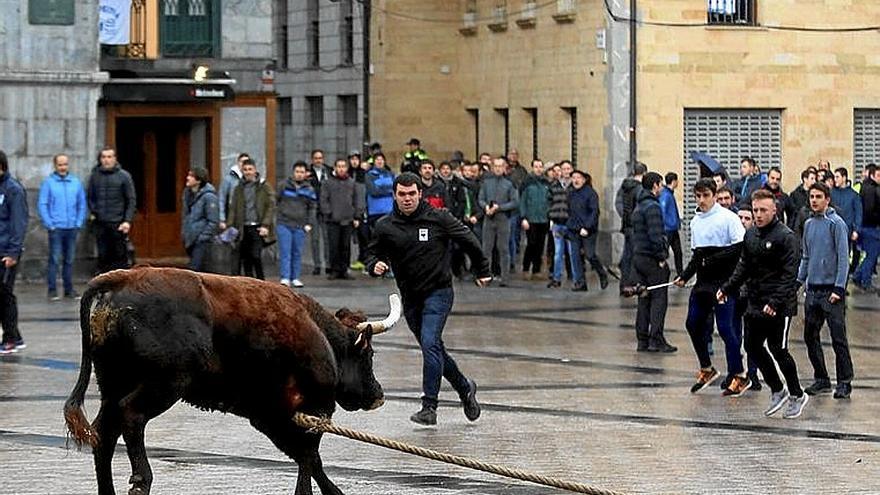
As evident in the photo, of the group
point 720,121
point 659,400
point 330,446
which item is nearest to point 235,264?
point 720,121

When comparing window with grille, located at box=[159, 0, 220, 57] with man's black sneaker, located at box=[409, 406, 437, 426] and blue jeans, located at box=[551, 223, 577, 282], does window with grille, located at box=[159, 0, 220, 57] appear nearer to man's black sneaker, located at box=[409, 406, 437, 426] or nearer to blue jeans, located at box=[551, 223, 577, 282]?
blue jeans, located at box=[551, 223, 577, 282]

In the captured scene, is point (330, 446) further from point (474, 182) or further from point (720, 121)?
point (720, 121)

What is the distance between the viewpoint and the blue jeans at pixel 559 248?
28.2 metres

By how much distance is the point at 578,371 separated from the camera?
18297mm

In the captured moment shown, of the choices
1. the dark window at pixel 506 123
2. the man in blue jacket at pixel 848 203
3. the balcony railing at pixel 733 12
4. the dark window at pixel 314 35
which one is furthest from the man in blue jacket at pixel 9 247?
the dark window at pixel 314 35

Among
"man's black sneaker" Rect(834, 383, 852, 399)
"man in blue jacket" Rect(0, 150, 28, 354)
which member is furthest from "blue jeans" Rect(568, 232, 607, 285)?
"man's black sneaker" Rect(834, 383, 852, 399)

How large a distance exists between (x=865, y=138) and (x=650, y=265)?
1574cm

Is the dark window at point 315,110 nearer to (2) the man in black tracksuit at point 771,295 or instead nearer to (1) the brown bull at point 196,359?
(2) the man in black tracksuit at point 771,295

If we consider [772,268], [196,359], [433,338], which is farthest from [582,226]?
[196,359]

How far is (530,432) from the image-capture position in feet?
47.0

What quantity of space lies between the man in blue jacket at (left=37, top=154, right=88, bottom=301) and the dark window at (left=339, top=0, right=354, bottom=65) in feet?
70.4

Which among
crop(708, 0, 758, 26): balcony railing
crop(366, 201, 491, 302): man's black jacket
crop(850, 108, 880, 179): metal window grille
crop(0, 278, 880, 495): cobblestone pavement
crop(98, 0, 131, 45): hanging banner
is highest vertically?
crop(708, 0, 758, 26): balcony railing

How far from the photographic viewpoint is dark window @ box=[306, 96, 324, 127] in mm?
48844

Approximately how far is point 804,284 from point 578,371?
2269 mm
